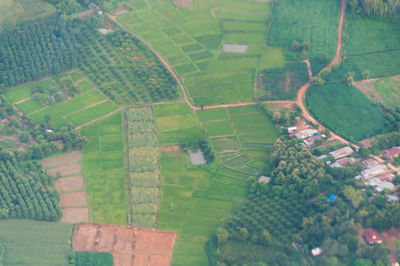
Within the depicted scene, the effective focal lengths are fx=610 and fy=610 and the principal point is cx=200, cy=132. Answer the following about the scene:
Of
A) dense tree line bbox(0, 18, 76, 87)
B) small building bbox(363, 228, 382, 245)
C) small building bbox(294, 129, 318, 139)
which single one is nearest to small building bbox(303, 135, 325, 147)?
small building bbox(294, 129, 318, 139)

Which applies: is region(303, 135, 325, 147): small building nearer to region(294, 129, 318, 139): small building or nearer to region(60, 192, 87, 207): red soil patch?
region(294, 129, 318, 139): small building

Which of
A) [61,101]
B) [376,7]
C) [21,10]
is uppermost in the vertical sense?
[376,7]

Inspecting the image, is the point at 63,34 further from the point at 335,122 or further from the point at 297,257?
the point at 297,257

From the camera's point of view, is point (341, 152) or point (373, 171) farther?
Answer: point (341, 152)

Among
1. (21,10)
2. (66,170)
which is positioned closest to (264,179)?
(66,170)

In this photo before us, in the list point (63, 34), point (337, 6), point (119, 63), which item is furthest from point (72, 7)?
point (337, 6)

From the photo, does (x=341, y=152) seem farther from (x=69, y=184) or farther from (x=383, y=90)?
(x=69, y=184)
